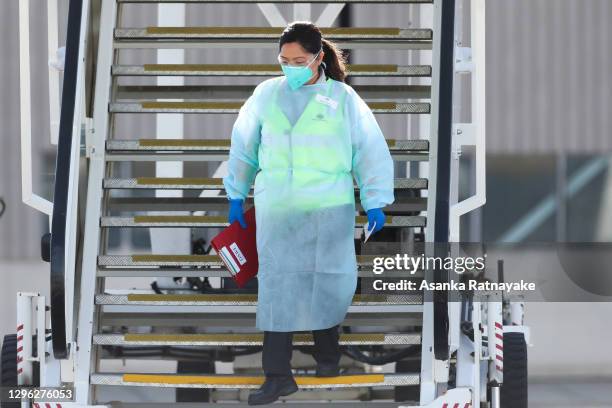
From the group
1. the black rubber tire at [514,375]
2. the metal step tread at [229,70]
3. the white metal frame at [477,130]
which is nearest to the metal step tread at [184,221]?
the white metal frame at [477,130]

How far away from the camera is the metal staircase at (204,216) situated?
22.3 ft

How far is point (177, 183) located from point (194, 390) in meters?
2.95

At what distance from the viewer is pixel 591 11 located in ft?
64.6

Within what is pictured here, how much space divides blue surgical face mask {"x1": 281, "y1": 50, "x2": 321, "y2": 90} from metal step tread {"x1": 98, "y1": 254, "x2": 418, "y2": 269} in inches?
45.5

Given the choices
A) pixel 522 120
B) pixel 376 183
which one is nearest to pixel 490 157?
pixel 522 120

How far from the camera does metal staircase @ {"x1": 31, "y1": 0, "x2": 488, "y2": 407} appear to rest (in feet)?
22.3

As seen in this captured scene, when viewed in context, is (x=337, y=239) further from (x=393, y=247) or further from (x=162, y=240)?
(x=162, y=240)

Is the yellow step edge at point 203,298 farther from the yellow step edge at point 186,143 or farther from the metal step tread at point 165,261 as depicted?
the yellow step edge at point 186,143

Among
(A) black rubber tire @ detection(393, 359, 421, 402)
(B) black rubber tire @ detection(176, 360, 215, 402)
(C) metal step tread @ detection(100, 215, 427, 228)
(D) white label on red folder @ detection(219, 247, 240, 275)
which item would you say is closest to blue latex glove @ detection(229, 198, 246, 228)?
(D) white label on red folder @ detection(219, 247, 240, 275)

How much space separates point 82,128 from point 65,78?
1.71 ft

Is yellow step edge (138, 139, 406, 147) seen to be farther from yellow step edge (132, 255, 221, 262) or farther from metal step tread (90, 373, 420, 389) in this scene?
metal step tread (90, 373, 420, 389)

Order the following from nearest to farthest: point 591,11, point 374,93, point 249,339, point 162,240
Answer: point 249,339 → point 374,93 → point 162,240 → point 591,11

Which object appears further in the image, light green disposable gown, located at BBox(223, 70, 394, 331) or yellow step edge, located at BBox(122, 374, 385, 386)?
yellow step edge, located at BBox(122, 374, 385, 386)

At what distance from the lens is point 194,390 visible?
996 cm
